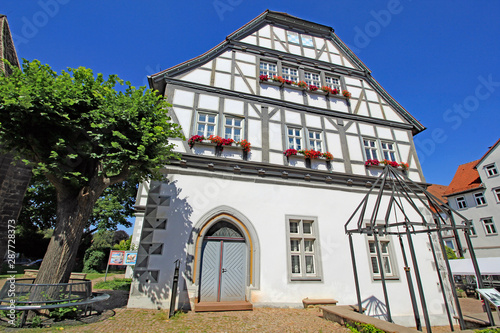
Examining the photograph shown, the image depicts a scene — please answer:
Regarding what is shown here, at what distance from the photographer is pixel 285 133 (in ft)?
35.2

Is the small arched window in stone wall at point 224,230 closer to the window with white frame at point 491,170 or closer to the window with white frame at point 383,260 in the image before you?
the window with white frame at point 383,260

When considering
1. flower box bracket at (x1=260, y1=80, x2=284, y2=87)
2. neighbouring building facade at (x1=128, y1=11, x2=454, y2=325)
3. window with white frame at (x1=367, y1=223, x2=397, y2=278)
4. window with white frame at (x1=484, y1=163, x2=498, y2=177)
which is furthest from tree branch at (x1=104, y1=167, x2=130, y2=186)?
window with white frame at (x1=484, y1=163, x2=498, y2=177)

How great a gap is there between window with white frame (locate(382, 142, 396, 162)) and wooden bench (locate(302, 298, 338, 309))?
7.25 m

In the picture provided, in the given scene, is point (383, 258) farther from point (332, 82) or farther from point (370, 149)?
point (332, 82)

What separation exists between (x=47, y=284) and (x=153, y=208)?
126 inches

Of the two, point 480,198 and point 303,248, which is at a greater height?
point 480,198

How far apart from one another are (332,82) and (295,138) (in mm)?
4570

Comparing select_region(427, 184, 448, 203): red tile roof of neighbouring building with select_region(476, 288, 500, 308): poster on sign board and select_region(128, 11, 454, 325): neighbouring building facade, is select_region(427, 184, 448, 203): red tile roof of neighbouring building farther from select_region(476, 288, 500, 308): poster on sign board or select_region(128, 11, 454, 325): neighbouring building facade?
select_region(476, 288, 500, 308): poster on sign board

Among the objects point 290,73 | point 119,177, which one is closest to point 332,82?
point 290,73

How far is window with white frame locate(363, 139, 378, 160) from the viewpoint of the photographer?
11757 millimetres

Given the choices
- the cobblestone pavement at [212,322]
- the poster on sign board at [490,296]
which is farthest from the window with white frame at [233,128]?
the poster on sign board at [490,296]

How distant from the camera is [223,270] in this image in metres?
8.38

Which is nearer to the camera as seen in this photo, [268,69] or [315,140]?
[315,140]

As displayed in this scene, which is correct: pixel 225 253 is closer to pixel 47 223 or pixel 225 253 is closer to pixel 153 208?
pixel 153 208
